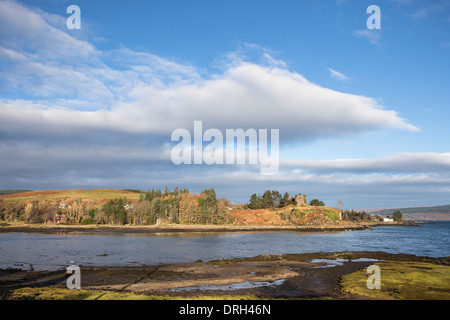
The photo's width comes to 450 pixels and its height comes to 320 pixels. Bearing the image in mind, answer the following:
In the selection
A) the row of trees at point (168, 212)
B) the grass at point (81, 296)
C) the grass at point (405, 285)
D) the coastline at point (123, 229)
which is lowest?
the coastline at point (123, 229)

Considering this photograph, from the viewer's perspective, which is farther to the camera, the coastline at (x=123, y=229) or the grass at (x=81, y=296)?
the coastline at (x=123, y=229)

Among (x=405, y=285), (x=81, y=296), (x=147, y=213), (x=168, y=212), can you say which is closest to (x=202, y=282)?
(x=81, y=296)

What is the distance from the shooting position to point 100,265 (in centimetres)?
4509

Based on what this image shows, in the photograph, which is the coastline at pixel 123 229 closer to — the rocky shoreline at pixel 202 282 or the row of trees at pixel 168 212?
the row of trees at pixel 168 212

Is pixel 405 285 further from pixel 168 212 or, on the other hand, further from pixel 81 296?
pixel 168 212

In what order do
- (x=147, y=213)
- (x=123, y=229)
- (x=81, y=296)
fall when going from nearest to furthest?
(x=81, y=296) < (x=123, y=229) < (x=147, y=213)

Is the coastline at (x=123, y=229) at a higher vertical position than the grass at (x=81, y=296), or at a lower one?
lower

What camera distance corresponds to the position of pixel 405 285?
29969 millimetres

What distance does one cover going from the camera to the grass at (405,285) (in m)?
26.1

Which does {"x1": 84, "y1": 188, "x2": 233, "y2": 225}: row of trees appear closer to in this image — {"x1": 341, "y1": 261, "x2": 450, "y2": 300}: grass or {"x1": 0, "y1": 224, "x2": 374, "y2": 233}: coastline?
{"x1": 0, "y1": 224, "x2": 374, "y2": 233}: coastline

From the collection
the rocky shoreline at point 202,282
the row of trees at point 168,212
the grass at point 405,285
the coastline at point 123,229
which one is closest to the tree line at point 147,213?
the row of trees at point 168,212

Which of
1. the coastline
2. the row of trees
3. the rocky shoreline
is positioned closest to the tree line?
the row of trees
